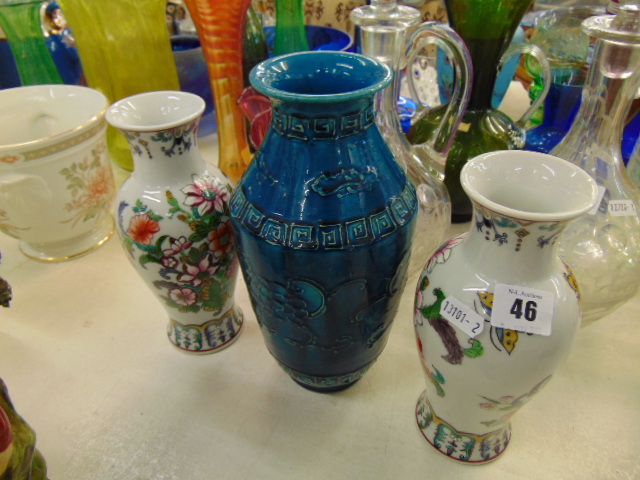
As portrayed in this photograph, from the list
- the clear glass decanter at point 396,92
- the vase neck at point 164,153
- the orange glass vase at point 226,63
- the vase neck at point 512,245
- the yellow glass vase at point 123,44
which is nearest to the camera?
the vase neck at point 512,245

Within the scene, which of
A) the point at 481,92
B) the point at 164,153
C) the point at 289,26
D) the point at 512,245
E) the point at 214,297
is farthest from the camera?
the point at 289,26

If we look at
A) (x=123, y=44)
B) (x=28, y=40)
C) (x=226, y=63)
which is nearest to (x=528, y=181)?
(x=226, y=63)

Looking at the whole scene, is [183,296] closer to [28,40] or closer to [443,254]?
[443,254]

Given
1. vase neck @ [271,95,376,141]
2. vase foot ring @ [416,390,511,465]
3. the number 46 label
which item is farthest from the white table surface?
vase neck @ [271,95,376,141]

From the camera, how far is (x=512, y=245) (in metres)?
0.42

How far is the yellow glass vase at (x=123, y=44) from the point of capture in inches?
35.3

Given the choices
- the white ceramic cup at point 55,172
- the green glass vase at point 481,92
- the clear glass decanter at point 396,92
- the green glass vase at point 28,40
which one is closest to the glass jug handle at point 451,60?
the clear glass decanter at point 396,92

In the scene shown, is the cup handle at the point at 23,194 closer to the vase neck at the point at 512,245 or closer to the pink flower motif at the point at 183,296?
the pink flower motif at the point at 183,296

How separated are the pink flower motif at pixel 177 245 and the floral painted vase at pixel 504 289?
0.29m

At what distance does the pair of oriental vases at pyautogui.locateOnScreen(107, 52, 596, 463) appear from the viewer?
0.43m

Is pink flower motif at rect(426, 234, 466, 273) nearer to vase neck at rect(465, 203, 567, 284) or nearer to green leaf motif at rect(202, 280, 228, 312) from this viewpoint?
vase neck at rect(465, 203, 567, 284)

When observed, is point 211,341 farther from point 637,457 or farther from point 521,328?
point 637,457

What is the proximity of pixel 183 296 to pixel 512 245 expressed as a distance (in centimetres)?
43

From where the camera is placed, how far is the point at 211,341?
0.73 metres
